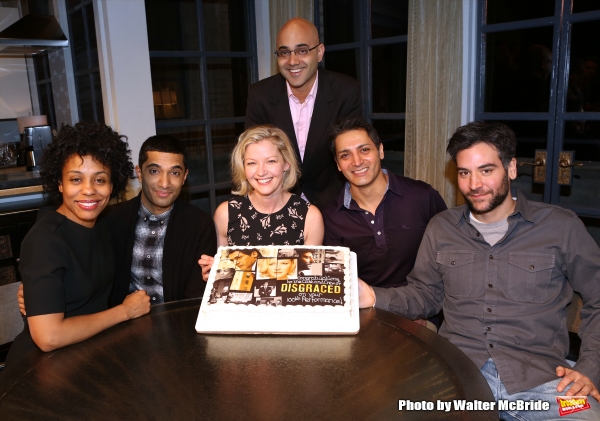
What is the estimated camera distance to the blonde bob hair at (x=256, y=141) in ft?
6.75

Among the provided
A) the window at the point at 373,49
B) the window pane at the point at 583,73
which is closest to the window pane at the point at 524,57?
the window pane at the point at 583,73

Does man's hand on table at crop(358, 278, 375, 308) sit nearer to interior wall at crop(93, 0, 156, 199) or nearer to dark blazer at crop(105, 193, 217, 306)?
dark blazer at crop(105, 193, 217, 306)

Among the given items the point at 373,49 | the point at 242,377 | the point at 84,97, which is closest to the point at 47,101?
the point at 84,97

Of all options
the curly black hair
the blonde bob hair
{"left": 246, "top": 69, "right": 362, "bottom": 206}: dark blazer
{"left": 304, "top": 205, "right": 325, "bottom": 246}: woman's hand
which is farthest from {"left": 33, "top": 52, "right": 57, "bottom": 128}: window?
{"left": 304, "top": 205, "right": 325, "bottom": 246}: woman's hand

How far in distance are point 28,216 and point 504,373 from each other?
107 inches

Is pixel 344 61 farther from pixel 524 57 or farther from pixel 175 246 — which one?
pixel 175 246

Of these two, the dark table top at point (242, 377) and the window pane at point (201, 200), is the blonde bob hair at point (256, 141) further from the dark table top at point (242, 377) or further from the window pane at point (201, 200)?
the window pane at point (201, 200)

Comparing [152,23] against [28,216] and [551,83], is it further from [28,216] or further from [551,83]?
[551,83]

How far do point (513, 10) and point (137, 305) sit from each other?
9.45 feet

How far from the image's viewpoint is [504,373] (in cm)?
150

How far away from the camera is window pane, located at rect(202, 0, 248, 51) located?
3934 millimetres

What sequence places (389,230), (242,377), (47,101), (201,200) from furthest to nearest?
(47,101) → (201,200) → (389,230) → (242,377)

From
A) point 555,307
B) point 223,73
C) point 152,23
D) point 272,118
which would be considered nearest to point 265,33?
point 223,73

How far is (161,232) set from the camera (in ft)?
6.85
